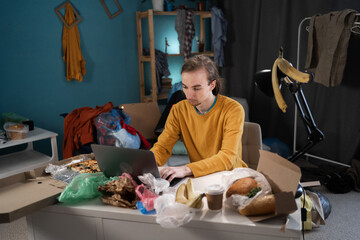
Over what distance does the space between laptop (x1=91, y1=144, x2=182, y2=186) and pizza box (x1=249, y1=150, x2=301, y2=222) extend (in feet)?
1.32

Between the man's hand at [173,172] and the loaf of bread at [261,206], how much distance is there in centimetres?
40

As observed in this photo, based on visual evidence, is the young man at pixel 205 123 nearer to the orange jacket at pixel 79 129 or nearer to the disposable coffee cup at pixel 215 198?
the disposable coffee cup at pixel 215 198

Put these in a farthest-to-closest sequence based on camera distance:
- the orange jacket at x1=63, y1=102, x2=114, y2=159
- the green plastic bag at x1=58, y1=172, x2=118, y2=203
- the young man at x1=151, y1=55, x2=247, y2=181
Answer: the orange jacket at x1=63, y1=102, x2=114, y2=159 → the young man at x1=151, y1=55, x2=247, y2=181 → the green plastic bag at x1=58, y1=172, x2=118, y2=203

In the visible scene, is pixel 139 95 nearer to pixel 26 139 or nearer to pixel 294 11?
pixel 26 139

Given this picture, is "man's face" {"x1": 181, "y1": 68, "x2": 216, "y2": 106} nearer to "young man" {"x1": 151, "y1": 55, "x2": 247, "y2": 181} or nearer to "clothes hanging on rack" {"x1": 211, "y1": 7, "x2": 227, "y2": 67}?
"young man" {"x1": 151, "y1": 55, "x2": 247, "y2": 181}

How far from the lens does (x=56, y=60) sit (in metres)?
3.56

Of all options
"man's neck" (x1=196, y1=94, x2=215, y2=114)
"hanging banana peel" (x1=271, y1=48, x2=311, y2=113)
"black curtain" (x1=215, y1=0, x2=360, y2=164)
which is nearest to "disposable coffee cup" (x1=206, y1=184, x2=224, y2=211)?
"hanging banana peel" (x1=271, y1=48, x2=311, y2=113)

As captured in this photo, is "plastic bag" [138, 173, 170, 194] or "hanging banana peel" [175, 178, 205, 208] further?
"plastic bag" [138, 173, 170, 194]

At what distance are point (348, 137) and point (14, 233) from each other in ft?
10.2

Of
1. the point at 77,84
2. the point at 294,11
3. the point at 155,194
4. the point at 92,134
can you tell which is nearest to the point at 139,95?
the point at 77,84

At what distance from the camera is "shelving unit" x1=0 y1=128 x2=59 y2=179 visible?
2699 mm

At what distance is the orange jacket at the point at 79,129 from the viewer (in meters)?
2.80

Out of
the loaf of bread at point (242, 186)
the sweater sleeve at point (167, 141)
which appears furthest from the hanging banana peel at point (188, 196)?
the sweater sleeve at point (167, 141)

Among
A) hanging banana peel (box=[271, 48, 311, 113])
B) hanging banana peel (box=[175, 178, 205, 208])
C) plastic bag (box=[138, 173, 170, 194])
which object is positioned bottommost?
hanging banana peel (box=[175, 178, 205, 208])
